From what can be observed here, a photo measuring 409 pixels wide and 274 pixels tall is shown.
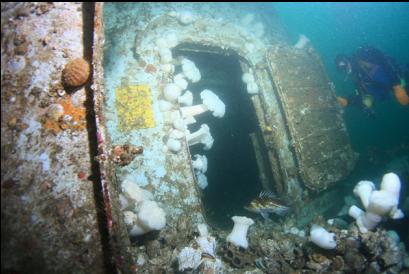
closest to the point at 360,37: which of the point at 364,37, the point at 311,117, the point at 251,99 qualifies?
the point at 364,37

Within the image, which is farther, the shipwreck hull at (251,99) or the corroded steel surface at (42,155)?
the shipwreck hull at (251,99)

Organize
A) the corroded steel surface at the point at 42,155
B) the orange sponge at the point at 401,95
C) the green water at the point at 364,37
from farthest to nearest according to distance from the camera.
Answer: the green water at the point at 364,37 < the orange sponge at the point at 401,95 < the corroded steel surface at the point at 42,155

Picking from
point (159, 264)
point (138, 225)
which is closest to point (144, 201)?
point (138, 225)

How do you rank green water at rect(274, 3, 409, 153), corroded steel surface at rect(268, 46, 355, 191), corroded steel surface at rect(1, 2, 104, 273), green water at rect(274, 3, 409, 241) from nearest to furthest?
corroded steel surface at rect(1, 2, 104, 273), corroded steel surface at rect(268, 46, 355, 191), green water at rect(274, 3, 409, 241), green water at rect(274, 3, 409, 153)

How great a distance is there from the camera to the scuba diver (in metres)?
8.52

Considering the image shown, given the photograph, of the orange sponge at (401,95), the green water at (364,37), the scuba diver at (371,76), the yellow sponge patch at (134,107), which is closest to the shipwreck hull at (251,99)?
the yellow sponge patch at (134,107)

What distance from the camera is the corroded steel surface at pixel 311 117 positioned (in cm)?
551

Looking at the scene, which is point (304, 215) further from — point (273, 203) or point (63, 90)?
point (63, 90)

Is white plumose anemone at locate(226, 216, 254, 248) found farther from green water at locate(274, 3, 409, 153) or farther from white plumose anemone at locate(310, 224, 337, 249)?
green water at locate(274, 3, 409, 153)

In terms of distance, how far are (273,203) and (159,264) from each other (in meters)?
1.97

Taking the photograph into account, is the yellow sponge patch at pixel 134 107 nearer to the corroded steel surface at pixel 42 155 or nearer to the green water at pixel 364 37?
the corroded steel surface at pixel 42 155

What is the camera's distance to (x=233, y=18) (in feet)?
20.7

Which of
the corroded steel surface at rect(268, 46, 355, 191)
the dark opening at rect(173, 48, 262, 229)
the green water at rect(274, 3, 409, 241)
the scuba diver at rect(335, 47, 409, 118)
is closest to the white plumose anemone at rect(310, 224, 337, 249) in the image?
the corroded steel surface at rect(268, 46, 355, 191)

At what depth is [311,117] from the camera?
5852 millimetres
